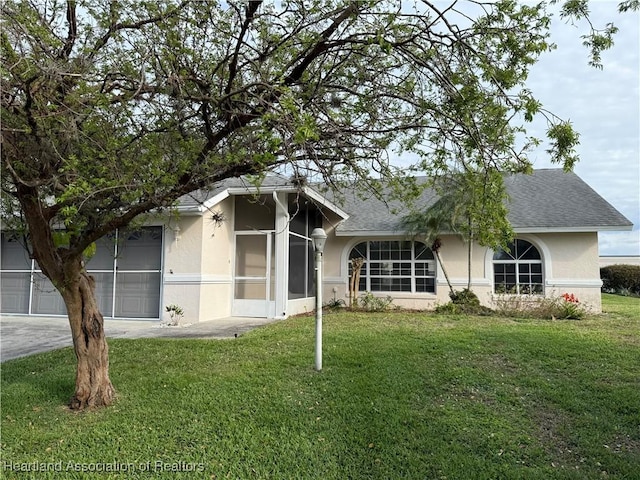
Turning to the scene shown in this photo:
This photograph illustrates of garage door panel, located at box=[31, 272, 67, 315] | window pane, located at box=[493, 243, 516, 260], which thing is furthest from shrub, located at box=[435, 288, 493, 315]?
garage door panel, located at box=[31, 272, 67, 315]

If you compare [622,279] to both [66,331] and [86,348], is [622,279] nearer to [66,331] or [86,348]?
[66,331]

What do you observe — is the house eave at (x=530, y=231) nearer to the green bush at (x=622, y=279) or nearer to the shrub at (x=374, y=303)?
the shrub at (x=374, y=303)

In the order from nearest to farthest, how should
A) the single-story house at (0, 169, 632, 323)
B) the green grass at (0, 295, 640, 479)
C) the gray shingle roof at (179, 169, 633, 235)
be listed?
1. the green grass at (0, 295, 640, 479)
2. the single-story house at (0, 169, 632, 323)
3. the gray shingle roof at (179, 169, 633, 235)

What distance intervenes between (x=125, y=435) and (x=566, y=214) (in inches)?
544

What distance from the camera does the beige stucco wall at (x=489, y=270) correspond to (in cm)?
1359

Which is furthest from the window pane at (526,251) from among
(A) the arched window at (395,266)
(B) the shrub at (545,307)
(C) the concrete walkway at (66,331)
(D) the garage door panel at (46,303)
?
(D) the garage door panel at (46,303)

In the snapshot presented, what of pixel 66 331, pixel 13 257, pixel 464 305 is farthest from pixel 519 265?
pixel 13 257

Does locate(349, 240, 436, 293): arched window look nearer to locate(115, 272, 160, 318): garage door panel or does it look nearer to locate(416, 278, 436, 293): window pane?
locate(416, 278, 436, 293): window pane

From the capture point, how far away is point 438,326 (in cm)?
1017

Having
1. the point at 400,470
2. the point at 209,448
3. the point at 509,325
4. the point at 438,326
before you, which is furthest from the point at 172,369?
the point at 509,325

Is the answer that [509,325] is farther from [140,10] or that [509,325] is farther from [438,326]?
[140,10]

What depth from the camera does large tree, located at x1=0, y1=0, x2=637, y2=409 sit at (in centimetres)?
429

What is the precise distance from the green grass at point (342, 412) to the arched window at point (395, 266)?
22.7ft

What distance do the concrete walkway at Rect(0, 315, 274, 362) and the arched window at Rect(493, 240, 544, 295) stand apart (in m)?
7.65
